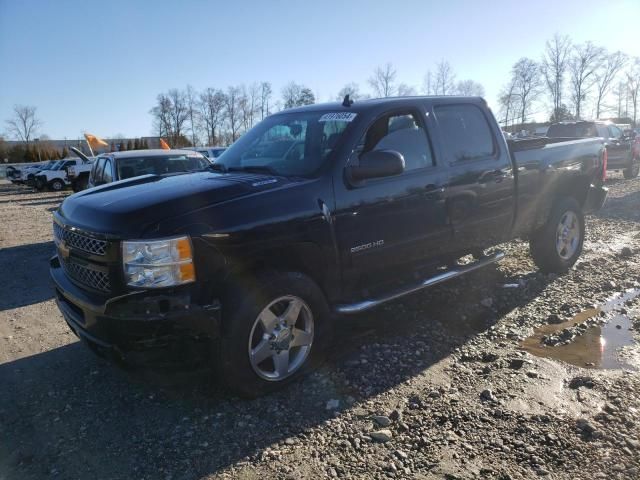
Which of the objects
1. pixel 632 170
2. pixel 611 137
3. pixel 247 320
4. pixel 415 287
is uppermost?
pixel 611 137

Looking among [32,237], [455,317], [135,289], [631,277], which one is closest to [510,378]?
[455,317]

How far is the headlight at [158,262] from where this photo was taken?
9.07 feet

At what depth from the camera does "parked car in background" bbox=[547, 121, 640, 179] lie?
15.2 meters

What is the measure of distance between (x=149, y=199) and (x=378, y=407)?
2.00 meters

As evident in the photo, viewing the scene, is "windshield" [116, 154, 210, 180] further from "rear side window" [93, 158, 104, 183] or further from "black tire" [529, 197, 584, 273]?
"black tire" [529, 197, 584, 273]

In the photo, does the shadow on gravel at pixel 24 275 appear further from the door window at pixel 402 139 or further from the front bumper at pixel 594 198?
the front bumper at pixel 594 198

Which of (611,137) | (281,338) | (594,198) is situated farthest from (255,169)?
(611,137)

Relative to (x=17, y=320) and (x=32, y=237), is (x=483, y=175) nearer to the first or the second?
(x=17, y=320)

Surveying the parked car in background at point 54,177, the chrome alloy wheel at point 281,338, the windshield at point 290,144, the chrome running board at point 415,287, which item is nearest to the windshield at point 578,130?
the chrome running board at point 415,287

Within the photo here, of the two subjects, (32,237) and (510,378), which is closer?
(510,378)

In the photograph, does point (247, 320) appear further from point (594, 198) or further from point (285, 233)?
point (594, 198)

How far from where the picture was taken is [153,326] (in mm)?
2750

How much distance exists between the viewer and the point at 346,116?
390cm

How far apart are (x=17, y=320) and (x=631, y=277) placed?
6977 mm
